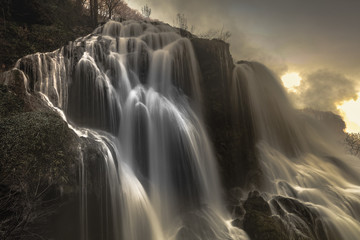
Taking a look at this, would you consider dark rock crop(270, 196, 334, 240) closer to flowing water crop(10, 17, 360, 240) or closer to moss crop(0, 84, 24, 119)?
flowing water crop(10, 17, 360, 240)

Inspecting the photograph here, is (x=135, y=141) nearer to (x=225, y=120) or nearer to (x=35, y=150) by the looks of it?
(x=35, y=150)

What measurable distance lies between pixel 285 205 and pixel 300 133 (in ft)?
49.4

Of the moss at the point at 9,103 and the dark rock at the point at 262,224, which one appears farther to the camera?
the dark rock at the point at 262,224

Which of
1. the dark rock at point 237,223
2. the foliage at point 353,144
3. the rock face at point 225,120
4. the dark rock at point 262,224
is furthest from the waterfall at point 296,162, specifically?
the foliage at point 353,144

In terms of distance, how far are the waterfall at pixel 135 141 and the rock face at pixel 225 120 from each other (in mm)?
1464

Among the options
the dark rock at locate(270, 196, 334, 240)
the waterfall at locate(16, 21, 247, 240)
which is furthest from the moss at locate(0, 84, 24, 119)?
the dark rock at locate(270, 196, 334, 240)

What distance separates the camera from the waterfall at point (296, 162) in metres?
11.8

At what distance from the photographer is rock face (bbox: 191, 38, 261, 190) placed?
51.6 ft

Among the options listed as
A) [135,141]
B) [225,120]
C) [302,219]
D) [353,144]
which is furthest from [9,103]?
[353,144]

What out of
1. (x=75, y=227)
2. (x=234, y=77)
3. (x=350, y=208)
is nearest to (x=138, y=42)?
(x=234, y=77)

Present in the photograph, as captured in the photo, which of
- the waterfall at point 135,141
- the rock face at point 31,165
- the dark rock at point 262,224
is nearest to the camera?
the rock face at point 31,165

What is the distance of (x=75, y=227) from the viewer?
7.49m

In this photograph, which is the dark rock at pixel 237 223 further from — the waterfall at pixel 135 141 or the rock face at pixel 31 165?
the rock face at pixel 31 165

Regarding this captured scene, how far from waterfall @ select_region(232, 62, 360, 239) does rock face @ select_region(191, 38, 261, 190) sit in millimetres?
1112
